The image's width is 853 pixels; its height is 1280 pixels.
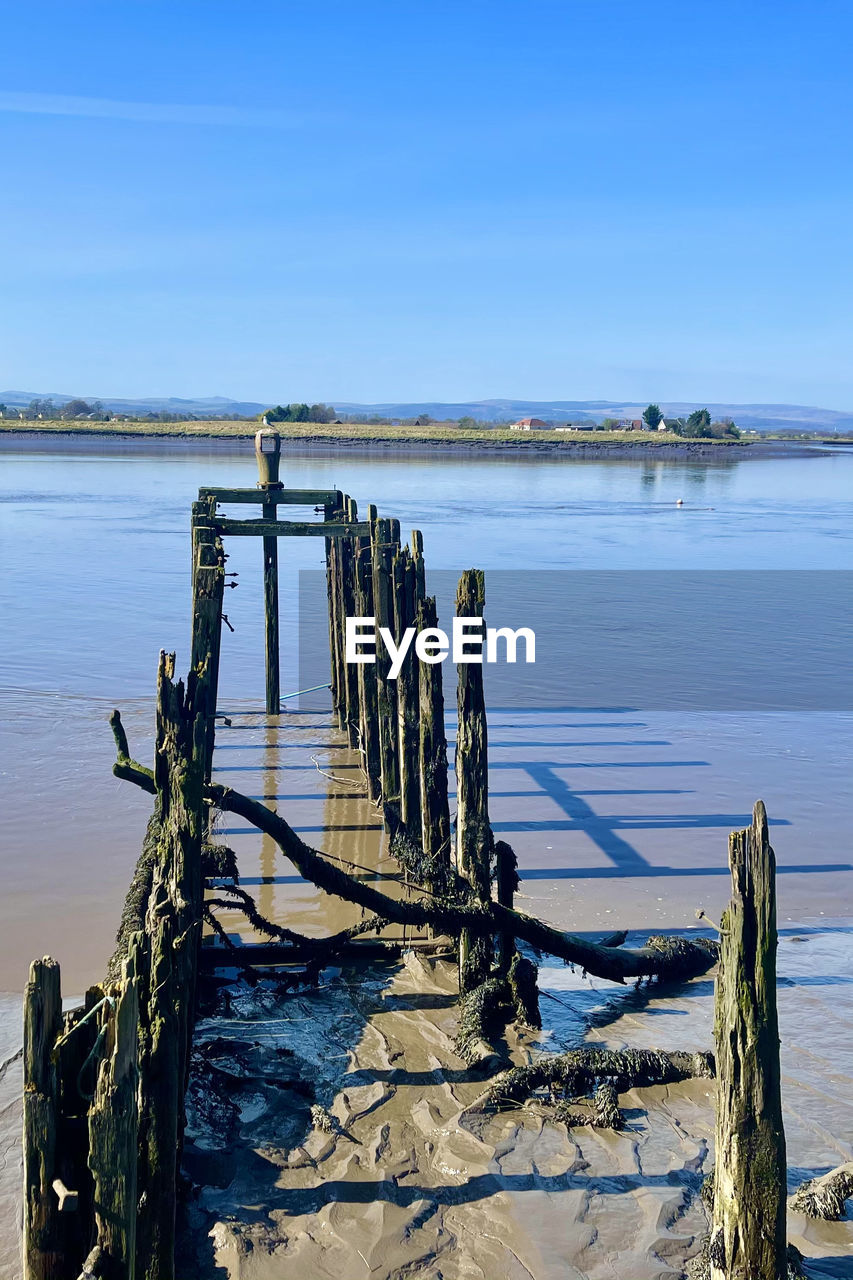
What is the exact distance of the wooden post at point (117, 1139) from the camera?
12.2 feet

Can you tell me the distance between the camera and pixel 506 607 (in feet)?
82.5

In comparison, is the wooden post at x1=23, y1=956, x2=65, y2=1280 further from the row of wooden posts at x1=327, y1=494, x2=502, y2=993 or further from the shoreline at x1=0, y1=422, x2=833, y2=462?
the shoreline at x1=0, y1=422, x2=833, y2=462

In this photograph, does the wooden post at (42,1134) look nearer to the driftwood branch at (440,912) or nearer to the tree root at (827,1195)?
the driftwood branch at (440,912)

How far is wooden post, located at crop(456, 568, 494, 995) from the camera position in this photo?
7.72 m

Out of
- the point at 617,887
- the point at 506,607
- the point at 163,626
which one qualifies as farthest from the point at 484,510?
the point at 617,887

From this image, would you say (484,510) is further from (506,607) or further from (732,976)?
(732,976)

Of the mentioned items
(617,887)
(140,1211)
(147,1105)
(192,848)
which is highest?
(192,848)

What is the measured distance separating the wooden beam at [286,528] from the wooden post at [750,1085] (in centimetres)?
949

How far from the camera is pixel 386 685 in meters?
11.0

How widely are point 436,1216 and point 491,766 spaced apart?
8.50 metres

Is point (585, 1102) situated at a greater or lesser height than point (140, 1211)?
lesser

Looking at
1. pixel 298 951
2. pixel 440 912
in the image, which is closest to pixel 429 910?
pixel 440 912

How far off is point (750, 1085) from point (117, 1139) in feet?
8.12
